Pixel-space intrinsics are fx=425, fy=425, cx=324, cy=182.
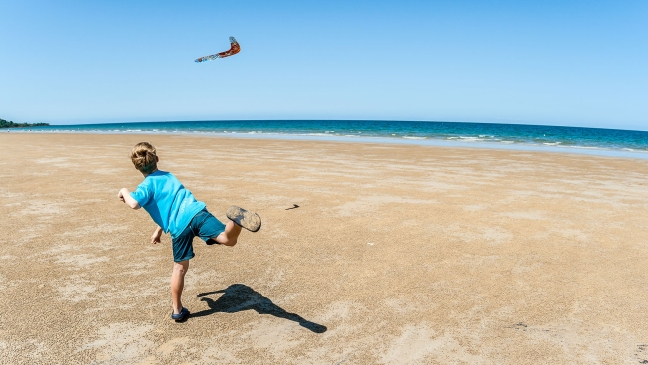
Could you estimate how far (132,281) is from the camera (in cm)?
461

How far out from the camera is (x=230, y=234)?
3.55 metres

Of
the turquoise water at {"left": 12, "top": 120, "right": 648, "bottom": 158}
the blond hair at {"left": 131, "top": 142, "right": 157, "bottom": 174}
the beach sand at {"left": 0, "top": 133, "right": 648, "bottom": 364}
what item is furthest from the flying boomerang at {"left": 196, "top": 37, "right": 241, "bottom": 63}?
the turquoise water at {"left": 12, "top": 120, "right": 648, "bottom": 158}

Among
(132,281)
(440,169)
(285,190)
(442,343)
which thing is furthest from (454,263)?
(440,169)

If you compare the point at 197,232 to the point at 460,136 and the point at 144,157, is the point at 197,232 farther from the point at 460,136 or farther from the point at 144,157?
the point at 460,136

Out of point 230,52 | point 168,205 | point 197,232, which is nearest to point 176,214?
point 168,205

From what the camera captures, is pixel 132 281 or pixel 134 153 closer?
pixel 134 153

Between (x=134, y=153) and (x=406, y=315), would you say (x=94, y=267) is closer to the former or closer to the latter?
(x=134, y=153)

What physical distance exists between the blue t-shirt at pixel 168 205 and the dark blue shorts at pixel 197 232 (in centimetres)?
4

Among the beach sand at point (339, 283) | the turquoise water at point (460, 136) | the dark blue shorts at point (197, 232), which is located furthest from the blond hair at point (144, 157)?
the turquoise water at point (460, 136)

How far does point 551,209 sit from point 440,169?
6.25 m

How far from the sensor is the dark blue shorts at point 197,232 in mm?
3650

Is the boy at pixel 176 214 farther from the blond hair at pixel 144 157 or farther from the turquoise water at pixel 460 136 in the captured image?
the turquoise water at pixel 460 136

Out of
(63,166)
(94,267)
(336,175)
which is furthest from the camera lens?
(63,166)

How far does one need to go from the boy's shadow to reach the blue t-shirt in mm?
898
